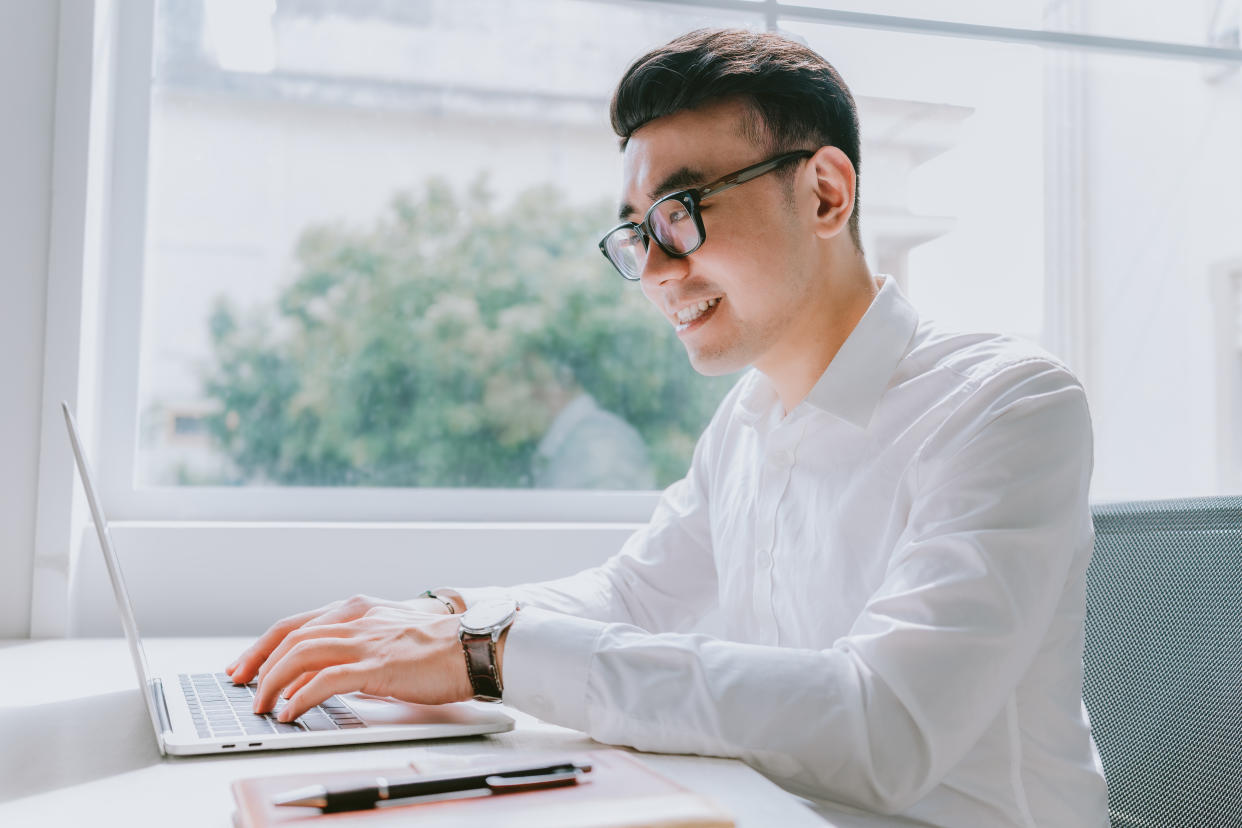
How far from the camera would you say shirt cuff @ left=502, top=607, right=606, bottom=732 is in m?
0.85

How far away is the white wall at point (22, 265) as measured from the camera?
5.19ft

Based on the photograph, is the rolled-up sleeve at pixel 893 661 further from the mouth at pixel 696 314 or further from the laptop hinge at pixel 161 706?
the mouth at pixel 696 314

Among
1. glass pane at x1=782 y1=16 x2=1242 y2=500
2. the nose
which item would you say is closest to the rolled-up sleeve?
the nose

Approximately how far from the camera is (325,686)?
86cm

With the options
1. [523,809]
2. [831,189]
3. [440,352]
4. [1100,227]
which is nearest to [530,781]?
[523,809]

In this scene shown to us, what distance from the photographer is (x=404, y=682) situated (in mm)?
886

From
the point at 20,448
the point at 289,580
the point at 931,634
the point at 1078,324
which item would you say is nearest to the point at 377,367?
the point at 289,580

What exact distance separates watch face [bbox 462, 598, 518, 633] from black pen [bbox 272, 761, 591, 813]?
273 mm

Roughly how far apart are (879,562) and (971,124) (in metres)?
1.59

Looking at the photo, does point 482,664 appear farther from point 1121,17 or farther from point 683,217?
point 1121,17

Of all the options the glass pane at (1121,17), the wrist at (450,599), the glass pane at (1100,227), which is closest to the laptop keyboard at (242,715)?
the wrist at (450,599)

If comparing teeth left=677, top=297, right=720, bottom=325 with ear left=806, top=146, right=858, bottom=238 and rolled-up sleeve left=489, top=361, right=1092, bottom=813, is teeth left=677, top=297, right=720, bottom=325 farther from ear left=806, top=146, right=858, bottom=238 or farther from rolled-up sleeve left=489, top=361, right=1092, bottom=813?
rolled-up sleeve left=489, top=361, right=1092, bottom=813

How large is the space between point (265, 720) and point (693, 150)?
0.83 meters

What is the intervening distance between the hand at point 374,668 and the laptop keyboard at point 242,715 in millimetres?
17
